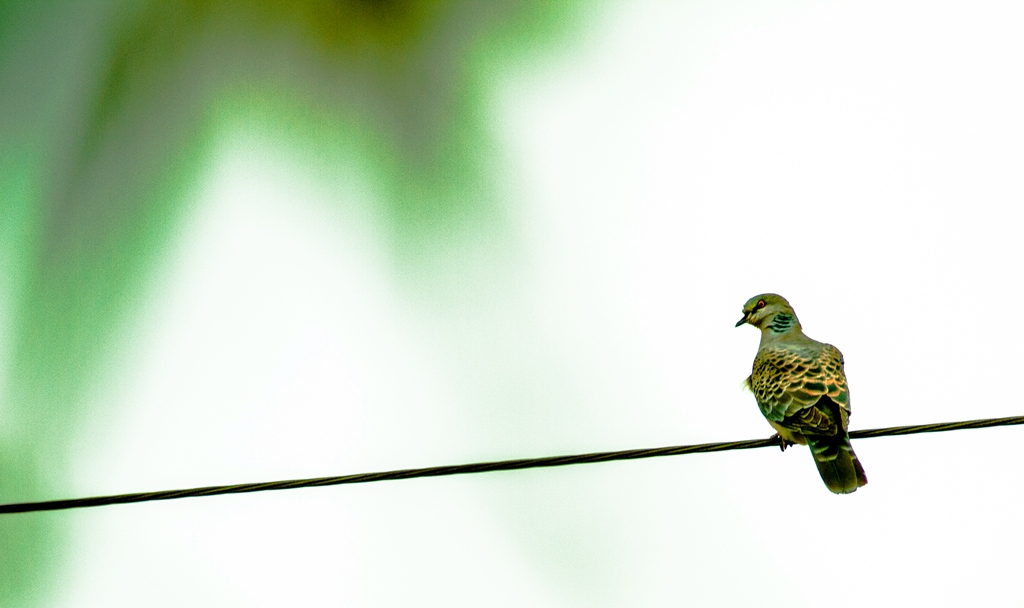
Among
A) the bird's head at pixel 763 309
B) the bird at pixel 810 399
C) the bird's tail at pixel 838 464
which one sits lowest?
the bird's tail at pixel 838 464

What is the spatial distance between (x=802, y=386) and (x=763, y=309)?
6.62ft

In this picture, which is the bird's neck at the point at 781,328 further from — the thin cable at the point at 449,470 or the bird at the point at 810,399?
the thin cable at the point at 449,470

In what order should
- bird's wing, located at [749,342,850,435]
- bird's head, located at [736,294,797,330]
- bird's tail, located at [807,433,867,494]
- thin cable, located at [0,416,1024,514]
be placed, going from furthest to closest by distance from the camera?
bird's head, located at [736,294,797,330]
bird's wing, located at [749,342,850,435]
bird's tail, located at [807,433,867,494]
thin cable, located at [0,416,1024,514]

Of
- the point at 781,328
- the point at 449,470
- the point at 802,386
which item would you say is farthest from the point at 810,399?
the point at 449,470

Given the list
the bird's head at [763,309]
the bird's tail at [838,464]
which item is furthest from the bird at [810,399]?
the bird's head at [763,309]

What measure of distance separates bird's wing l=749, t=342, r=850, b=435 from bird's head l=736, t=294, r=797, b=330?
0.83 meters

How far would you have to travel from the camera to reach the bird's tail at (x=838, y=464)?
6586 mm

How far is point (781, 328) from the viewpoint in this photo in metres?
8.82

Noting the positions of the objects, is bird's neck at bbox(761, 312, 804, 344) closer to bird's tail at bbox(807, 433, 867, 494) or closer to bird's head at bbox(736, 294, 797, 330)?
bird's head at bbox(736, 294, 797, 330)

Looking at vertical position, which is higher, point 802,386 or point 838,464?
point 802,386

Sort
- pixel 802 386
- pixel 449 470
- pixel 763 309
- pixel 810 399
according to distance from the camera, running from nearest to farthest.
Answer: pixel 449 470 < pixel 810 399 < pixel 802 386 < pixel 763 309

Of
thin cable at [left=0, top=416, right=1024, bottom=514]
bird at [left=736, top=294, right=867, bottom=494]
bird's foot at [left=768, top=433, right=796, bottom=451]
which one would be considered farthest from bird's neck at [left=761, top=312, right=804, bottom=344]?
thin cable at [left=0, top=416, right=1024, bottom=514]

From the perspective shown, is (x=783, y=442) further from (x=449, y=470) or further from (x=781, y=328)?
(x=449, y=470)

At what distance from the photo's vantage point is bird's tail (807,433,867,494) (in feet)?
21.6
